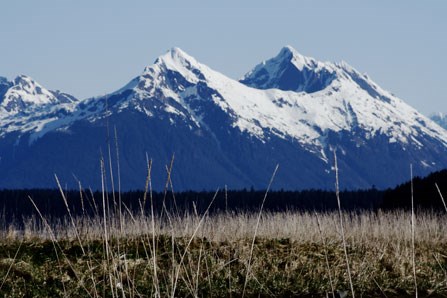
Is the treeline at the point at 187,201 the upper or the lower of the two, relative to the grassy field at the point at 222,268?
upper

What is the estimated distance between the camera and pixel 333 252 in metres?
19.6

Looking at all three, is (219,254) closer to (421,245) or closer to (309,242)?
(309,242)

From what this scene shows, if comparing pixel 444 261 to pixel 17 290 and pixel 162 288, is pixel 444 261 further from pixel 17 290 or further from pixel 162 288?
pixel 17 290

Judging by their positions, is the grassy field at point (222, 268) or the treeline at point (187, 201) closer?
the grassy field at point (222, 268)

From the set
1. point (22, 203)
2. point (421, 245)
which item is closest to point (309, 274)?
point (421, 245)

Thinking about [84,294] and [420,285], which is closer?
[84,294]

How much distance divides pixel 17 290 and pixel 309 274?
5447 millimetres

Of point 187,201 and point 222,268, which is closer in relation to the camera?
point 222,268

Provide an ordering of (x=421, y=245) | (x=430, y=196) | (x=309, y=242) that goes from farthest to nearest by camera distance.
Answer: (x=430, y=196) → (x=421, y=245) → (x=309, y=242)

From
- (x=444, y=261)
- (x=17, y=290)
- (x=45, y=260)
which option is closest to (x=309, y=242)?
(x=444, y=261)

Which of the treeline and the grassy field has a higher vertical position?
the treeline

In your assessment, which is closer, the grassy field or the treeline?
the grassy field

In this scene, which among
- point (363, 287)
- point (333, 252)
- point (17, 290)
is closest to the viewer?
point (17, 290)

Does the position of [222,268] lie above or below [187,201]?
below
